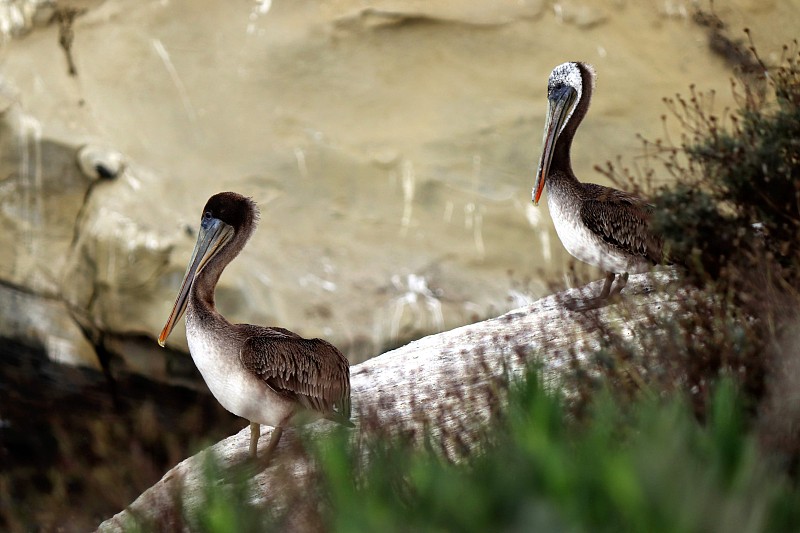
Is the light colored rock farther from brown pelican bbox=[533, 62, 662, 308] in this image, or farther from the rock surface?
brown pelican bbox=[533, 62, 662, 308]

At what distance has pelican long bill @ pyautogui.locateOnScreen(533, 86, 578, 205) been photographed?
5926mm

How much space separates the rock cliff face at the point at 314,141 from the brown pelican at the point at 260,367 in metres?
5.98

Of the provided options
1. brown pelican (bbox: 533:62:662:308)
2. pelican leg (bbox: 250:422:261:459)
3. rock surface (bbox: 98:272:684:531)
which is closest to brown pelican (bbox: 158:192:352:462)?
pelican leg (bbox: 250:422:261:459)

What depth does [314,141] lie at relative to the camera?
1199cm

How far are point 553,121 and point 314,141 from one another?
619 cm

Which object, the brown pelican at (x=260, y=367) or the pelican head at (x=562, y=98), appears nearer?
the brown pelican at (x=260, y=367)

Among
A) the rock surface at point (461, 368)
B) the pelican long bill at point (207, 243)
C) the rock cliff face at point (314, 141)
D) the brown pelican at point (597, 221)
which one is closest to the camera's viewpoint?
the rock surface at point (461, 368)

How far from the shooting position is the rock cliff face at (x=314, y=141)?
1104 centimetres

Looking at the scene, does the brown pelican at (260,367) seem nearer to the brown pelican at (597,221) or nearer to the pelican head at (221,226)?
the pelican head at (221,226)

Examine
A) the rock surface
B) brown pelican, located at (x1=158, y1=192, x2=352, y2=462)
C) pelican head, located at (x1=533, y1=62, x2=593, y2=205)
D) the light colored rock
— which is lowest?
the light colored rock

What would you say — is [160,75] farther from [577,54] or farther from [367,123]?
[577,54]

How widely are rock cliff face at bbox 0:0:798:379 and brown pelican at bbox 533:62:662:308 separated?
5.08 metres

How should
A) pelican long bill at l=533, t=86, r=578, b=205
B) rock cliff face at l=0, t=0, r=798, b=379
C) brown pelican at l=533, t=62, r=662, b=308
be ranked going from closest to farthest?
brown pelican at l=533, t=62, r=662, b=308
pelican long bill at l=533, t=86, r=578, b=205
rock cliff face at l=0, t=0, r=798, b=379

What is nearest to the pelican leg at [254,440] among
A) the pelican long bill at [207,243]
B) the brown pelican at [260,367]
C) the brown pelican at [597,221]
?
the brown pelican at [260,367]
